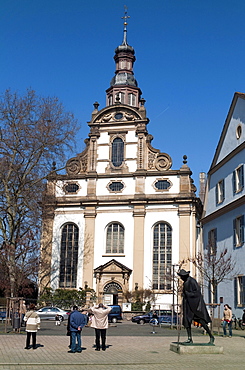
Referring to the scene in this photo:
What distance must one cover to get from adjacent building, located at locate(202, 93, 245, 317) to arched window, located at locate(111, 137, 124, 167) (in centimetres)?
1660

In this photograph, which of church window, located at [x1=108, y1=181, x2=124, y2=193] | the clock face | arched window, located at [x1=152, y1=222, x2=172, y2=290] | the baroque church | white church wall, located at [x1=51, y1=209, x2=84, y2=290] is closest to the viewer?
arched window, located at [x1=152, y1=222, x2=172, y2=290]

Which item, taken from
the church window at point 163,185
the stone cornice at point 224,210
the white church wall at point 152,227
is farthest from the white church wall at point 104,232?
the stone cornice at point 224,210

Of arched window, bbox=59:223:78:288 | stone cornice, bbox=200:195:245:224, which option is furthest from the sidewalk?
arched window, bbox=59:223:78:288

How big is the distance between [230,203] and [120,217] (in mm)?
19509

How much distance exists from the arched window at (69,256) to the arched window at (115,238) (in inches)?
132

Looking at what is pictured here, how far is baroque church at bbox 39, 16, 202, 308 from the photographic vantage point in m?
45.5

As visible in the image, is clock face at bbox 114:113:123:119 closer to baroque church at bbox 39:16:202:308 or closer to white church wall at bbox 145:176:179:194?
baroque church at bbox 39:16:202:308

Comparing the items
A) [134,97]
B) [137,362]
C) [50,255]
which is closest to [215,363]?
[137,362]

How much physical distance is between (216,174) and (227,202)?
294cm

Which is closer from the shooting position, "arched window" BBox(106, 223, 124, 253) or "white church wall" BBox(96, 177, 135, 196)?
"arched window" BBox(106, 223, 124, 253)

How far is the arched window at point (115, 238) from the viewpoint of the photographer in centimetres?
4679

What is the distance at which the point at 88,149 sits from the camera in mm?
50125

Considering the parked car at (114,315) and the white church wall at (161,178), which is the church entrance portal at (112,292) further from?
the white church wall at (161,178)

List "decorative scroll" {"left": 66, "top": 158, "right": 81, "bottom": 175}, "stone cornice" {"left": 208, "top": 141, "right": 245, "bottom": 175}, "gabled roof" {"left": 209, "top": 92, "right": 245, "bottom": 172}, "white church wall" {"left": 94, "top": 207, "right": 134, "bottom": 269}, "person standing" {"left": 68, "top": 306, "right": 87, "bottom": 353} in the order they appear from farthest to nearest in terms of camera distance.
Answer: "decorative scroll" {"left": 66, "top": 158, "right": 81, "bottom": 175} → "white church wall" {"left": 94, "top": 207, "right": 134, "bottom": 269} → "gabled roof" {"left": 209, "top": 92, "right": 245, "bottom": 172} → "stone cornice" {"left": 208, "top": 141, "right": 245, "bottom": 175} → "person standing" {"left": 68, "top": 306, "right": 87, "bottom": 353}
